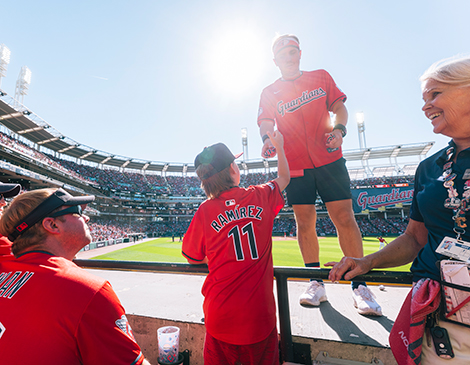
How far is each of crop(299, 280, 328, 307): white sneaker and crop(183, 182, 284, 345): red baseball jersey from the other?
780 mm

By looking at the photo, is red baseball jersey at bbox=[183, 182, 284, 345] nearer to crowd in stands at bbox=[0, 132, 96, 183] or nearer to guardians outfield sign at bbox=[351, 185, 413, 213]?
crowd in stands at bbox=[0, 132, 96, 183]

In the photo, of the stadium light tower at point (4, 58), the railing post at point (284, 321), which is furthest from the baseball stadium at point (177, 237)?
the stadium light tower at point (4, 58)

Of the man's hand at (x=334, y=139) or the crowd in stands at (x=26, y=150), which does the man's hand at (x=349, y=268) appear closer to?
the man's hand at (x=334, y=139)

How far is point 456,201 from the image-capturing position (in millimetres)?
1019

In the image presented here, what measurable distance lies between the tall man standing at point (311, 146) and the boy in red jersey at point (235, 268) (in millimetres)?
832

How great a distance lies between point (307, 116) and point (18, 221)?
2505 mm

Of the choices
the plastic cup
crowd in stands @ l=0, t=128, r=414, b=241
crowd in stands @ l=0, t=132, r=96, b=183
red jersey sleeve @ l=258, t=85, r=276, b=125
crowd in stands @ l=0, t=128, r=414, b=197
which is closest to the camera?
the plastic cup

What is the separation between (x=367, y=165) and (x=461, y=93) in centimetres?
4649

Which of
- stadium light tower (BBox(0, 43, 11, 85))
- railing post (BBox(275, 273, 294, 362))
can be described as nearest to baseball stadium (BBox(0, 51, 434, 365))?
railing post (BBox(275, 273, 294, 362))

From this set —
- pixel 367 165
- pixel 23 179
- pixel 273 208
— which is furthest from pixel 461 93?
pixel 367 165

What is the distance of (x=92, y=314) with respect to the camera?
0.88 metres

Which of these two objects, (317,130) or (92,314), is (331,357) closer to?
(92,314)

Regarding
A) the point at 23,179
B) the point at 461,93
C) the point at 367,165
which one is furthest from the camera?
the point at 367,165

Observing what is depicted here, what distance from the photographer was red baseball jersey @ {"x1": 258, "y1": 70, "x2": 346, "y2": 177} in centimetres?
241
